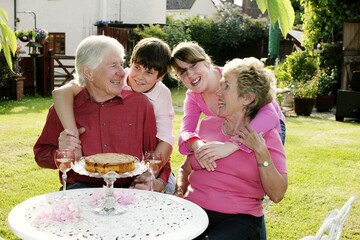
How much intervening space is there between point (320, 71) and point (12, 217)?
13130mm

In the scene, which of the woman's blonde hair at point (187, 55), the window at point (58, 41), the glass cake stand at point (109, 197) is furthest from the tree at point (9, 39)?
the window at point (58, 41)

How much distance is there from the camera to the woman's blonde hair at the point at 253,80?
261 cm

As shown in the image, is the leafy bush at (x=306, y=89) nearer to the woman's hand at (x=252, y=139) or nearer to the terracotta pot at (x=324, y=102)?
the terracotta pot at (x=324, y=102)

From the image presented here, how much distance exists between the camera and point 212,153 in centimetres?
252

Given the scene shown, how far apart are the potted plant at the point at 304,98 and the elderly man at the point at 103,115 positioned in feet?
31.5

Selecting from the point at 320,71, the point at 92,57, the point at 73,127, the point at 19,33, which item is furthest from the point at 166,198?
the point at 19,33

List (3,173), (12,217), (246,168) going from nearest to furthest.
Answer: (12,217)
(246,168)
(3,173)

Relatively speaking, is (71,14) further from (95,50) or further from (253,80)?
(253,80)

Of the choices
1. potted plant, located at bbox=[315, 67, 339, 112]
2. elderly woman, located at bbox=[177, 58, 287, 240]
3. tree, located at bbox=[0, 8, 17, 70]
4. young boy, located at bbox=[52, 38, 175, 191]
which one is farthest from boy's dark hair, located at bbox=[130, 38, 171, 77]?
potted plant, located at bbox=[315, 67, 339, 112]

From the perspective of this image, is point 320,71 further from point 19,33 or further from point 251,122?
point 251,122

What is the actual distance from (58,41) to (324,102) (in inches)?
612

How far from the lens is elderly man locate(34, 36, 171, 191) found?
115 inches

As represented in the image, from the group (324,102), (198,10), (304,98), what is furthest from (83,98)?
(198,10)

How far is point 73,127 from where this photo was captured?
9.34ft
